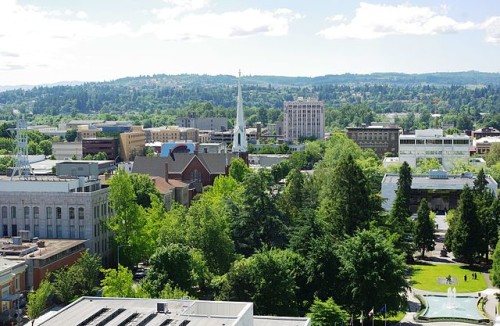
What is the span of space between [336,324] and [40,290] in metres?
21.1

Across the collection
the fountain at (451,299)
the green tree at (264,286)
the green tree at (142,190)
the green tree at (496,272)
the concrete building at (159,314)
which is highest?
the green tree at (142,190)

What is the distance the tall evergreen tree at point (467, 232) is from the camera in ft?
272

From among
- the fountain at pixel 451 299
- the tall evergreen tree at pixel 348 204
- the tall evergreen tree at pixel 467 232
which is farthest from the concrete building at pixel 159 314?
the tall evergreen tree at pixel 467 232

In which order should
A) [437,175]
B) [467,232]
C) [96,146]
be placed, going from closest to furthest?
[467,232], [437,175], [96,146]

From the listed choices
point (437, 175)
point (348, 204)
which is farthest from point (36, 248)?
point (437, 175)

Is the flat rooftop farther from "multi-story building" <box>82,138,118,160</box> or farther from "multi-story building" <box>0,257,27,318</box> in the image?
"multi-story building" <box>82,138,118,160</box>

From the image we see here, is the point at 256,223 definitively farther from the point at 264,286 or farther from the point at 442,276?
the point at 442,276

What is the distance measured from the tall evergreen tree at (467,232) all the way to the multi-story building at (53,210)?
1469 inches

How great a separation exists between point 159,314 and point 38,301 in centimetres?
1542

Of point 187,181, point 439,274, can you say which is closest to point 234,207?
point 439,274

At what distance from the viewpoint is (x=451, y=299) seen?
6900cm

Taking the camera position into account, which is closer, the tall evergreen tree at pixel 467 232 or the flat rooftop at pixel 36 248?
the flat rooftop at pixel 36 248

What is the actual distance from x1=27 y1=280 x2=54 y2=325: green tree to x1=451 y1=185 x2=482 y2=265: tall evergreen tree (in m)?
44.9

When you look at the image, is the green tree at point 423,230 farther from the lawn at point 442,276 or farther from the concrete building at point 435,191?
the concrete building at point 435,191
